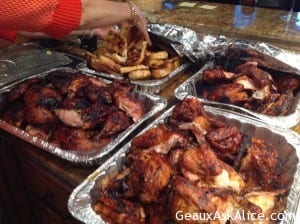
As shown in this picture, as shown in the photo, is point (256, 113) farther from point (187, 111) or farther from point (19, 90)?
point (19, 90)

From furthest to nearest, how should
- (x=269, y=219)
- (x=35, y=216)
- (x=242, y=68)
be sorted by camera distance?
(x=35, y=216)
(x=242, y=68)
(x=269, y=219)

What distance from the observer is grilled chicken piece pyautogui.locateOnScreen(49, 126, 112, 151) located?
51.4 inches

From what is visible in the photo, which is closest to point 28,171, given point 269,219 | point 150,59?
point 150,59

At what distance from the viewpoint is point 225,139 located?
1.17 m

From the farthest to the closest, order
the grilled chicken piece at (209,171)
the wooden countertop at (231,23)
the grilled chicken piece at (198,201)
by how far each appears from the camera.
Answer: the wooden countertop at (231,23)
the grilled chicken piece at (209,171)
the grilled chicken piece at (198,201)

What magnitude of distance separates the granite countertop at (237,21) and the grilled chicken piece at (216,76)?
63cm

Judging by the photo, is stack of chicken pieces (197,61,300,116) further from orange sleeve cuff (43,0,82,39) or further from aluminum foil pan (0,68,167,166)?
orange sleeve cuff (43,0,82,39)

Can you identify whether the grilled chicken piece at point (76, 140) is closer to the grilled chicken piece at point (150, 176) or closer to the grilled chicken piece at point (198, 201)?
the grilled chicken piece at point (150, 176)

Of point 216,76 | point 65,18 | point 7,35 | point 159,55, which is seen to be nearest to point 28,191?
point 7,35

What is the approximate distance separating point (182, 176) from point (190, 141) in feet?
0.65

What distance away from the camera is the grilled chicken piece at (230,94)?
4.97ft

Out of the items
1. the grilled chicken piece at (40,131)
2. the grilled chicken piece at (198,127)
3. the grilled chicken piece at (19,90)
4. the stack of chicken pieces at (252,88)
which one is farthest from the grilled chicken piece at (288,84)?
the grilled chicken piece at (19,90)

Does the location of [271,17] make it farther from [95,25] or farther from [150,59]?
[95,25]

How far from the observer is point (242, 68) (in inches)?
65.5
